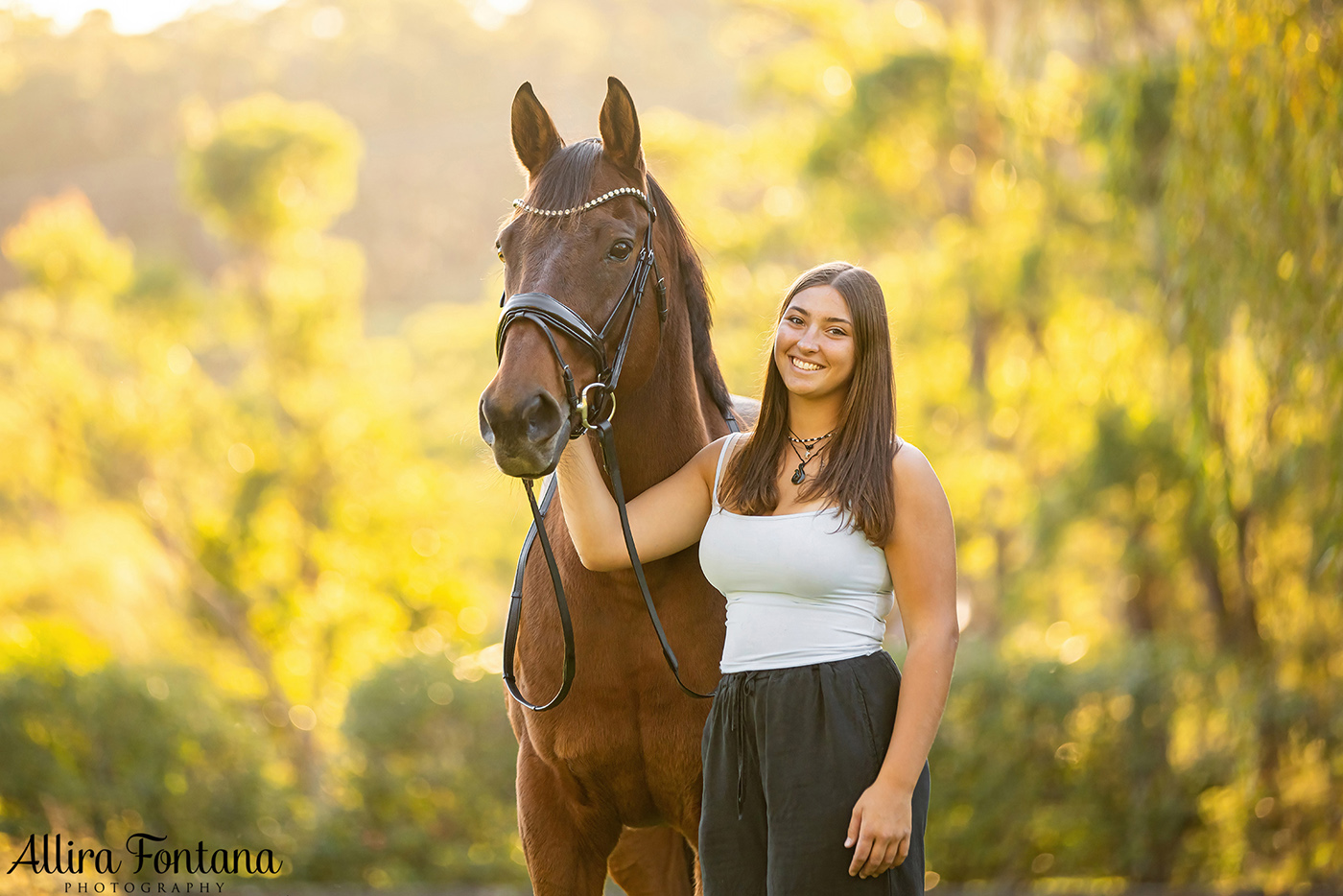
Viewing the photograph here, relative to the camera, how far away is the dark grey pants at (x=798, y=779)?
183cm

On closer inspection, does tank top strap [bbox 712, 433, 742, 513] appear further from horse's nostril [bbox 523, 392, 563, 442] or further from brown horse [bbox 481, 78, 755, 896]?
horse's nostril [bbox 523, 392, 563, 442]

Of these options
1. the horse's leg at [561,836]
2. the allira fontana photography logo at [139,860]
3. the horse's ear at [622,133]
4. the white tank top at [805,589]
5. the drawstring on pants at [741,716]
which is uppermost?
the horse's ear at [622,133]

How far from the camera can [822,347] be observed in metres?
1.98

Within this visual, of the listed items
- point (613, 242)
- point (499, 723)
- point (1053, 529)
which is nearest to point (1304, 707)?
point (1053, 529)

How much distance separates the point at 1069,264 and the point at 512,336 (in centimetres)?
1063

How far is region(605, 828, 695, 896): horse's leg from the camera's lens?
10.2ft

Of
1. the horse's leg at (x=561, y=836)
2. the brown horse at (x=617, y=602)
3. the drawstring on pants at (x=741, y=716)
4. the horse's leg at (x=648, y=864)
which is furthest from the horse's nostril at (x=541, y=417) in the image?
the horse's leg at (x=648, y=864)

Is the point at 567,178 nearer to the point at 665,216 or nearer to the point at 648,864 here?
the point at 665,216

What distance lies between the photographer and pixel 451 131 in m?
46.1

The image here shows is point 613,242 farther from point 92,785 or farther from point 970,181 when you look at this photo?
point 970,181

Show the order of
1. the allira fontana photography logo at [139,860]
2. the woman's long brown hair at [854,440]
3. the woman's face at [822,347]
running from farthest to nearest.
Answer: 1. the allira fontana photography logo at [139,860]
2. the woman's face at [822,347]
3. the woman's long brown hair at [854,440]

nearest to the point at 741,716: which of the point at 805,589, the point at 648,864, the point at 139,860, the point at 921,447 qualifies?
the point at 805,589

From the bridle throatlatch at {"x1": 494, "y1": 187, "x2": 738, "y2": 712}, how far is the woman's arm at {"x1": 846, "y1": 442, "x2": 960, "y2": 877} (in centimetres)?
54

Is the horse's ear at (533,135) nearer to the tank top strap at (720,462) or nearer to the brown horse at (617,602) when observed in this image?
the brown horse at (617,602)
